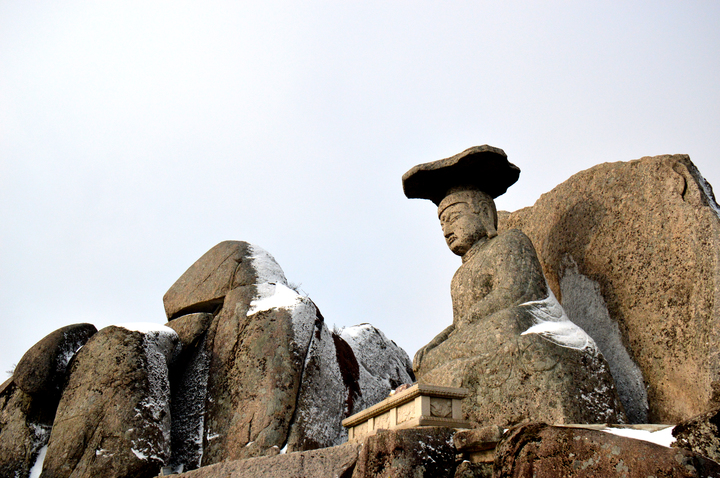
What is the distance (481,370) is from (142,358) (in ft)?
10.4

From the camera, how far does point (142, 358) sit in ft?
18.6

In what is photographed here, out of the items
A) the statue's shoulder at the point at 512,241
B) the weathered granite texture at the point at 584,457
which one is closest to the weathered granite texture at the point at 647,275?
the statue's shoulder at the point at 512,241

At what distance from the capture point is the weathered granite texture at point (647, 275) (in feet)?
15.2

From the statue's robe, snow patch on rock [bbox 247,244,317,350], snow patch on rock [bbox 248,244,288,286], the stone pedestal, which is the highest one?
snow patch on rock [bbox 248,244,288,286]

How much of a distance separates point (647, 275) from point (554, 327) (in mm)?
1152

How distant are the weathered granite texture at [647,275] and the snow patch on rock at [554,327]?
2.26 ft

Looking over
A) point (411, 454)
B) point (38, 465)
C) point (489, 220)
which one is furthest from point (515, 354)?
point (38, 465)

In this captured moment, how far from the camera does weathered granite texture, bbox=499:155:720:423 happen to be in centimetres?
463

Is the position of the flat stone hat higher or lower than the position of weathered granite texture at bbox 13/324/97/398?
higher

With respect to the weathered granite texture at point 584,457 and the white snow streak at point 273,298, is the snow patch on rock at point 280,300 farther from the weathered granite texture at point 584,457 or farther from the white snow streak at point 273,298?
the weathered granite texture at point 584,457

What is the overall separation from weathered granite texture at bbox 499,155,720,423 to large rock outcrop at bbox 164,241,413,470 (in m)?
2.55

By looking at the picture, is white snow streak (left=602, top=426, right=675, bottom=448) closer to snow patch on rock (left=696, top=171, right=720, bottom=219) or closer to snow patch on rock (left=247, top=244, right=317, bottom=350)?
snow patch on rock (left=696, top=171, right=720, bottom=219)

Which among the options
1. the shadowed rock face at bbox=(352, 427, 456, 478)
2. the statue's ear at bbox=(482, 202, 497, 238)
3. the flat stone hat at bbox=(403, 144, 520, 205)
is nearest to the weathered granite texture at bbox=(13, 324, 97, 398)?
the shadowed rock face at bbox=(352, 427, 456, 478)

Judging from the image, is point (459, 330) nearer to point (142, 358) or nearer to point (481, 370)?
point (481, 370)
